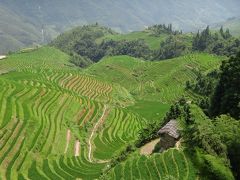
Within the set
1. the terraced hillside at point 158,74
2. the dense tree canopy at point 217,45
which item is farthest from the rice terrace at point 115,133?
the dense tree canopy at point 217,45

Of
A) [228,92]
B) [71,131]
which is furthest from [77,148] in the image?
[228,92]

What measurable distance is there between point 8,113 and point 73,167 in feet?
36.9

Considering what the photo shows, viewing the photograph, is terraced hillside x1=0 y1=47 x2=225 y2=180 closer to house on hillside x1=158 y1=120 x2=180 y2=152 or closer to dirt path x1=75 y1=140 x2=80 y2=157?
dirt path x1=75 y1=140 x2=80 y2=157

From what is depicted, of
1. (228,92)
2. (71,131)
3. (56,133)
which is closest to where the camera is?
(228,92)

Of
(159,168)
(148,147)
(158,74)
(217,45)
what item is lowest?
(159,168)

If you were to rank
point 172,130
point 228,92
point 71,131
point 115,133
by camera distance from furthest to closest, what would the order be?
point 115,133 < point 71,131 < point 228,92 < point 172,130

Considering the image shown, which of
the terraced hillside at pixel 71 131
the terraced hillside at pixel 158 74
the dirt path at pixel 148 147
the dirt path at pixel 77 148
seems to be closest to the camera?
the terraced hillside at pixel 71 131

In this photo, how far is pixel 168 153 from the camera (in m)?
38.1

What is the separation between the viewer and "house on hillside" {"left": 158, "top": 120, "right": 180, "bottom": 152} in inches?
1848

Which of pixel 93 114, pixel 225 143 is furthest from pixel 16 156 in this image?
pixel 93 114

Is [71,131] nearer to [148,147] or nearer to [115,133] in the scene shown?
[115,133]

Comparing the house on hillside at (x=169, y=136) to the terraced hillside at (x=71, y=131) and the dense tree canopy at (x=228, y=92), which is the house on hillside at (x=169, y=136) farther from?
the terraced hillside at (x=71, y=131)

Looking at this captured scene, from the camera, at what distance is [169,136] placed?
4725 cm

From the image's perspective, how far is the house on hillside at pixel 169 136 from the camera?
46938mm
